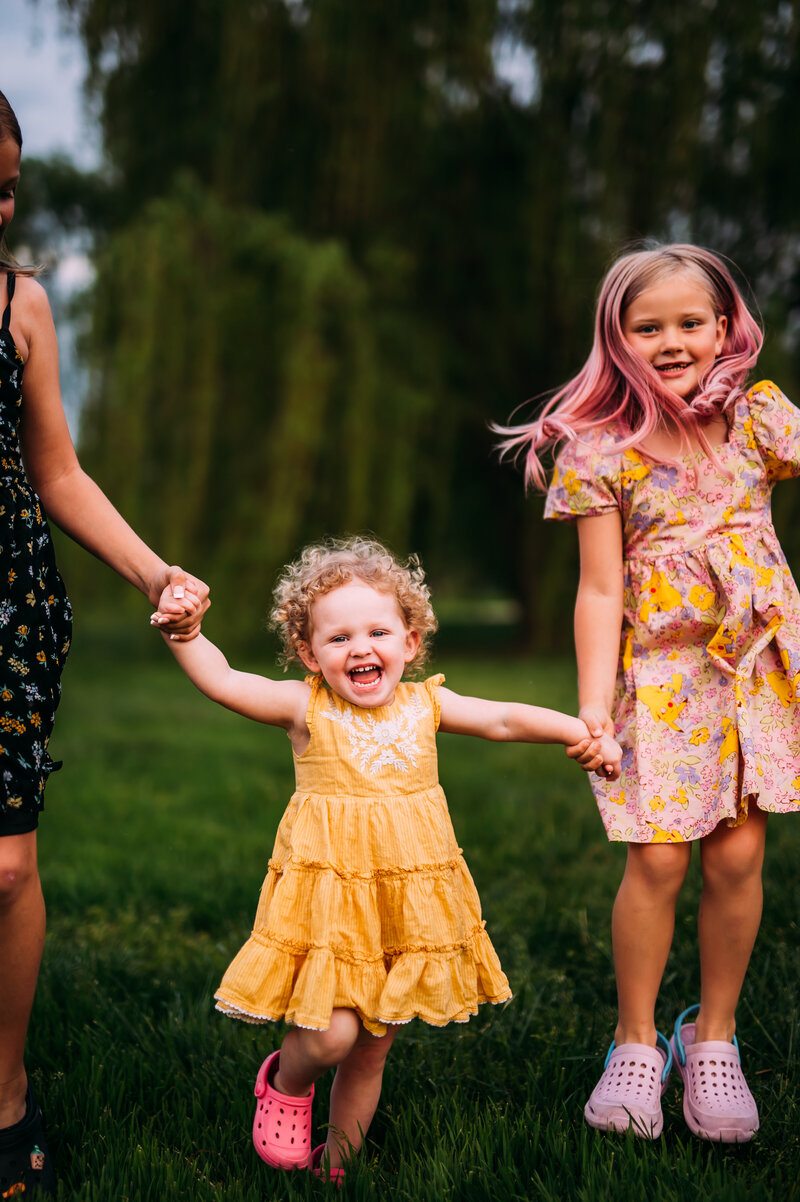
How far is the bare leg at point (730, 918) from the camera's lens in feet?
7.59

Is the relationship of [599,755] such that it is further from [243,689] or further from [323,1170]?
[323,1170]

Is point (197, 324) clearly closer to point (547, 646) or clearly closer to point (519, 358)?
point (519, 358)

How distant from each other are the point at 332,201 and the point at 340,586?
7.63 metres

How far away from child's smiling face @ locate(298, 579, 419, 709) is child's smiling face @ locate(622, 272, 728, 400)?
0.83 meters

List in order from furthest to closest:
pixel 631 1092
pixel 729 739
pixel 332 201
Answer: pixel 332 201 → pixel 729 739 → pixel 631 1092

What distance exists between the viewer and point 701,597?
2342mm

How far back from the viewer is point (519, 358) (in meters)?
10.6

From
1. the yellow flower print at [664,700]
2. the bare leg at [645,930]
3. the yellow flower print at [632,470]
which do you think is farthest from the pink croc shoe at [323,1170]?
the yellow flower print at [632,470]

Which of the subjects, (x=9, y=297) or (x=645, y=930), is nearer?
(x=9, y=297)

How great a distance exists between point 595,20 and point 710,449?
6707mm

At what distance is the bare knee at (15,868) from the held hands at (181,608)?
0.44 m

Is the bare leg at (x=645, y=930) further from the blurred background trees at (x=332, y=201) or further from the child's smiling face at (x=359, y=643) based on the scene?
the blurred background trees at (x=332, y=201)

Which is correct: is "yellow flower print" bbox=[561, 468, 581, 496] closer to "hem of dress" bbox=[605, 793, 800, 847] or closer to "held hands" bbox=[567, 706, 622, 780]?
"held hands" bbox=[567, 706, 622, 780]

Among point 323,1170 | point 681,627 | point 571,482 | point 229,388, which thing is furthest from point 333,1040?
point 229,388
